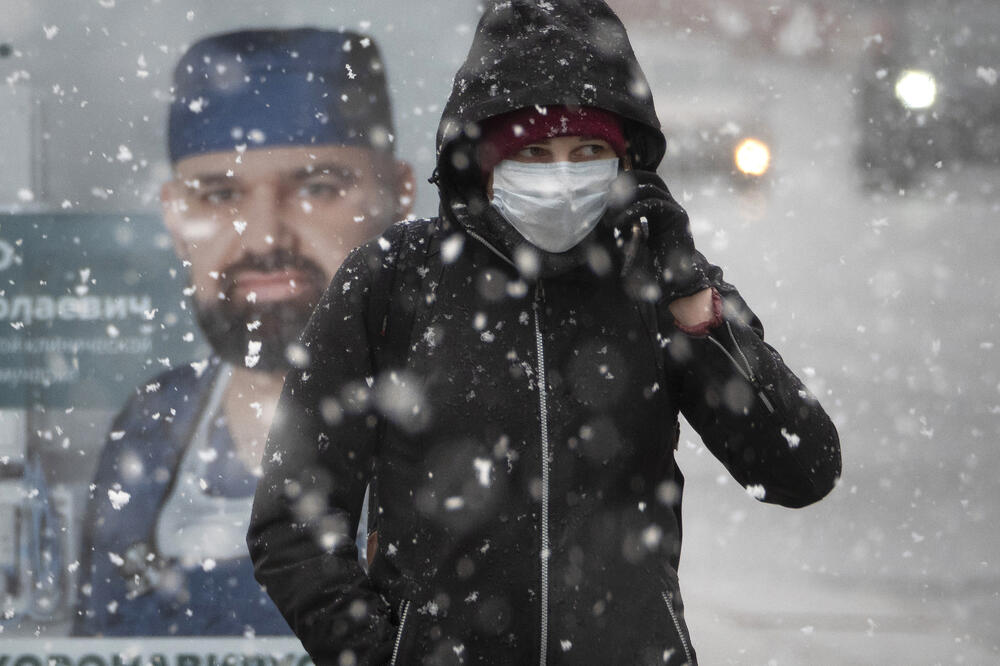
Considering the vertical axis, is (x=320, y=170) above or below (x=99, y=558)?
above

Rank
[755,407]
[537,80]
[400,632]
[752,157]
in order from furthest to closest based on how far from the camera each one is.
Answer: [752,157], [537,80], [755,407], [400,632]

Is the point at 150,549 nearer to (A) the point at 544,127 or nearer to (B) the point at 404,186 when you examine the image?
(B) the point at 404,186

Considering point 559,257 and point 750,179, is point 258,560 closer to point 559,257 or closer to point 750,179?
point 559,257

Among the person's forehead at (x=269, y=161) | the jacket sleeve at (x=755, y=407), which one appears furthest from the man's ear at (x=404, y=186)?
the jacket sleeve at (x=755, y=407)

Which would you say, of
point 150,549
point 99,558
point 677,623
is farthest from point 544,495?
point 99,558

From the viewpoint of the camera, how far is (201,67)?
3.75 meters

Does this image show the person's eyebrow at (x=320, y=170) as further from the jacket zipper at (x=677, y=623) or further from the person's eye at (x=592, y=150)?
the jacket zipper at (x=677, y=623)

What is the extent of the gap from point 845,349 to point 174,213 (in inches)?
121

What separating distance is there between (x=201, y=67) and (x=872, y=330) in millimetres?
3234

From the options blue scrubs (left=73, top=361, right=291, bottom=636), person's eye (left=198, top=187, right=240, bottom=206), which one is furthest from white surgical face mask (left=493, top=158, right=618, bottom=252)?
blue scrubs (left=73, top=361, right=291, bottom=636)

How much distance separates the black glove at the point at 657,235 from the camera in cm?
186

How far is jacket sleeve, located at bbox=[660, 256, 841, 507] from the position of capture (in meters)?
1.86

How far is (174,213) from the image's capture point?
377 centimetres

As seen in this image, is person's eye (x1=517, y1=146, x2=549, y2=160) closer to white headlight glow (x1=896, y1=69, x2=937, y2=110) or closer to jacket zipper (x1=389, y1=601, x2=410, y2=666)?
jacket zipper (x1=389, y1=601, x2=410, y2=666)
